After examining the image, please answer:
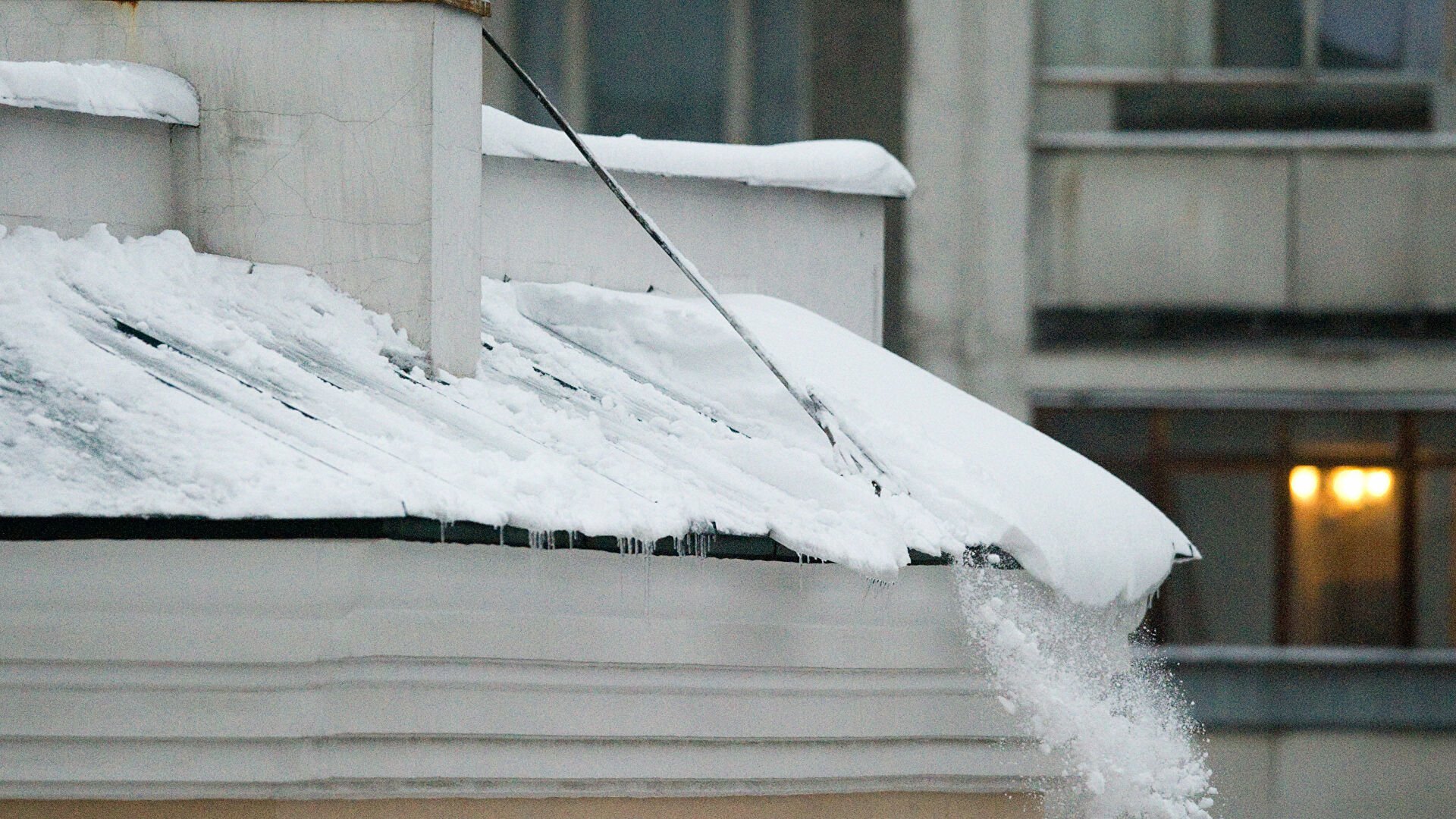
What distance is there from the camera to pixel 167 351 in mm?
4469

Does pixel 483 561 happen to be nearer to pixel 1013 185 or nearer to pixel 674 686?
pixel 674 686

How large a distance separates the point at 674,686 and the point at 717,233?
232 centimetres

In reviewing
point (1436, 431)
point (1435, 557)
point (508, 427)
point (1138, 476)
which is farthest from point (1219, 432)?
point (508, 427)

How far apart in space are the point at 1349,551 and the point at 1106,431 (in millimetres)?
1828

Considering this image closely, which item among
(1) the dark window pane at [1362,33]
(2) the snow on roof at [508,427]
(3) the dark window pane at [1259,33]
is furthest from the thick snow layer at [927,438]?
(1) the dark window pane at [1362,33]

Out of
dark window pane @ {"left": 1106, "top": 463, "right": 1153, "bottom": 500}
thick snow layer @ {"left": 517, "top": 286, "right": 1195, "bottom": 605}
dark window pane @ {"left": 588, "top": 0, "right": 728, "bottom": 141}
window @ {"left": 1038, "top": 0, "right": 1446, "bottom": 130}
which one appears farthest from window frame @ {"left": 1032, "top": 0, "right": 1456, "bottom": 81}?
thick snow layer @ {"left": 517, "top": 286, "right": 1195, "bottom": 605}

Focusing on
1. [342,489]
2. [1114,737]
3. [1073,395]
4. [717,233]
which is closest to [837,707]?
[1114,737]

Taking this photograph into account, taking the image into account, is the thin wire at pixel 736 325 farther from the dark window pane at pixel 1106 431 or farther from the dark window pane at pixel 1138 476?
the dark window pane at pixel 1138 476

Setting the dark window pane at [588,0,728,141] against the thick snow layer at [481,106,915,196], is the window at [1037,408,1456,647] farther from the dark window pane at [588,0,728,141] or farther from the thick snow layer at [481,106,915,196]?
the thick snow layer at [481,106,915,196]

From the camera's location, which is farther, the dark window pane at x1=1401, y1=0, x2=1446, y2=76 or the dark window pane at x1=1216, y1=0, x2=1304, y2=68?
the dark window pane at x1=1216, y1=0, x2=1304, y2=68

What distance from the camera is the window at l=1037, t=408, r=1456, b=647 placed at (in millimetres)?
12844

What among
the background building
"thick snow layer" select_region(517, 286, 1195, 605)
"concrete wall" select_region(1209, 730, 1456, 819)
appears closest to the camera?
"thick snow layer" select_region(517, 286, 1195, 605)

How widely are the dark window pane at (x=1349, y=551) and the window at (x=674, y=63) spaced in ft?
14.6

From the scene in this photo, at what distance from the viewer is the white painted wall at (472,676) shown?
411 cm
